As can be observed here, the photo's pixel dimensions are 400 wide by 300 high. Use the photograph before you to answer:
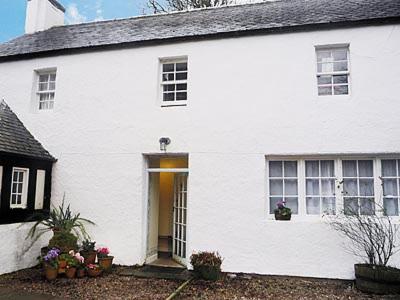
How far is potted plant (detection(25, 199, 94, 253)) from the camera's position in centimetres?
819

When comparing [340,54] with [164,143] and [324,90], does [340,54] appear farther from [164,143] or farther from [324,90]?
[164,143]

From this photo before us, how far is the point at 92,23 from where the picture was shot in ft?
39.8

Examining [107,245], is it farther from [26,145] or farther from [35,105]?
[35,105]

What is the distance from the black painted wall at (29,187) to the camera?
8023 mm

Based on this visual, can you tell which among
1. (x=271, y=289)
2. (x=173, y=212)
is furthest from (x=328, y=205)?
(x=173, y=212)

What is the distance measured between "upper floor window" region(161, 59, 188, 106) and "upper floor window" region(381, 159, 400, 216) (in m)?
5.37

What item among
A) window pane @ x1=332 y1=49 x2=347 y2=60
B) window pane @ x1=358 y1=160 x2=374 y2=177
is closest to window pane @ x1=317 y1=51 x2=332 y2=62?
window pane @ x1=332 y1=49 x2=347 y2=60

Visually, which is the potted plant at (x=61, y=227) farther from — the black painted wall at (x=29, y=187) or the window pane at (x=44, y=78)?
the window pane at (x=44, y=78)

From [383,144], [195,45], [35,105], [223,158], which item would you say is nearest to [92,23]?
[35,105]

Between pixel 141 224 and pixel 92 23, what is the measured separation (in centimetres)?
798

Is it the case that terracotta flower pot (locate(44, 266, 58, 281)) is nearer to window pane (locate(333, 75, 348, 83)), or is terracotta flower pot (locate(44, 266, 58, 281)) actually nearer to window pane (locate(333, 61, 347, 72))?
window pane (locate(333, 75, 348, 83))

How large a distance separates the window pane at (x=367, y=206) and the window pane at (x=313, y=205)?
3.21 feet

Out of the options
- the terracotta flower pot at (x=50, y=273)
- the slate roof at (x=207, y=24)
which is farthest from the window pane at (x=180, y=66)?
the terracotta flower pot at (x=50, y=273)

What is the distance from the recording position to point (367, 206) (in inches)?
300
